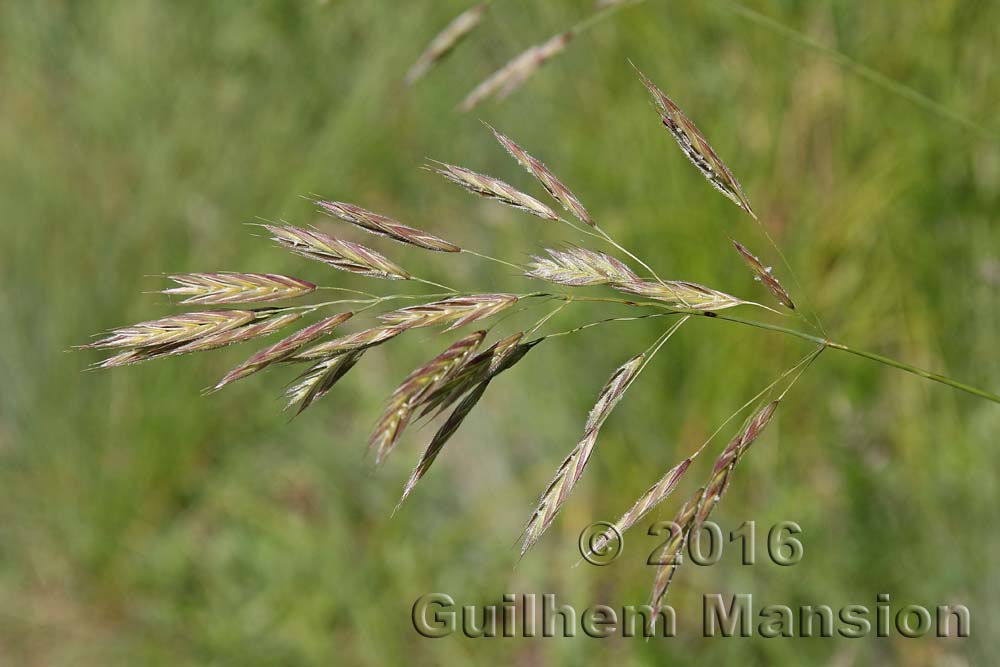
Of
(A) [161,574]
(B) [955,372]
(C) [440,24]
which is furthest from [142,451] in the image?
(B) [955,372]

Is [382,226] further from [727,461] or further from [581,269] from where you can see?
[727,461]

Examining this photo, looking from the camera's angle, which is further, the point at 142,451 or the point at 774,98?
the point at 142,451

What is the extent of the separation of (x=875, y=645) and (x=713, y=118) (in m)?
1.31

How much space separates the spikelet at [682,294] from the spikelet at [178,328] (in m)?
0.41

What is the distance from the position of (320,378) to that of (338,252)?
0.46 ft

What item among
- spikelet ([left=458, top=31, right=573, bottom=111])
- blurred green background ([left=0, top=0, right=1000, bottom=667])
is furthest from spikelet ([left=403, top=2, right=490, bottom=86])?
blurred green background ([left=0, top=0, right=1000, bottom=667])

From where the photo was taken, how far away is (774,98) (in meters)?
2.42

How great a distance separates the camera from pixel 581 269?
101 cm

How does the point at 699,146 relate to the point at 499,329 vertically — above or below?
above

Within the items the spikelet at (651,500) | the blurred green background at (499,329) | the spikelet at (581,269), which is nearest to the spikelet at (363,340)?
the spikelet at (581,269)

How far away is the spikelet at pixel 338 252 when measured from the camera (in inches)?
41.2

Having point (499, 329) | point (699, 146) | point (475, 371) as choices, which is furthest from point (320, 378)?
point (499, 329)

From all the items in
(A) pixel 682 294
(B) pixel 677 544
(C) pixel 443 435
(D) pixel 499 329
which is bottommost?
(D) pixel 499 329

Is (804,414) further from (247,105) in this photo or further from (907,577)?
(247,105)
